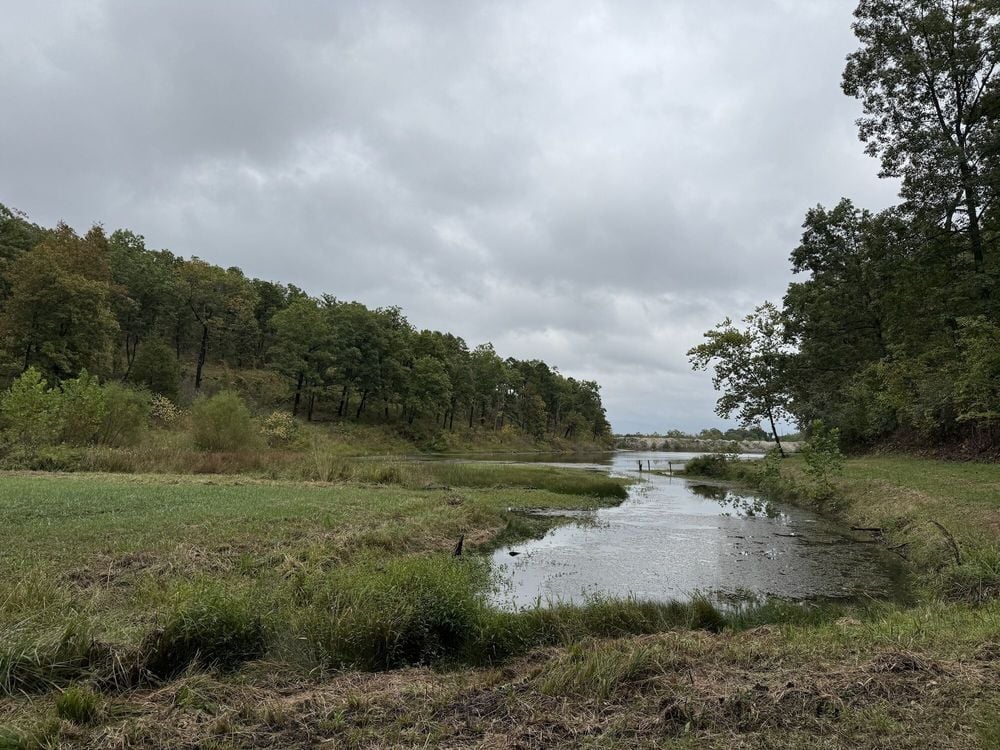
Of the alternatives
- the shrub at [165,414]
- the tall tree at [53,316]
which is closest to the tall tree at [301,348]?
the tall tree at [53,316]

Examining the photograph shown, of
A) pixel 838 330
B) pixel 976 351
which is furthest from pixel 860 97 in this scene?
pixel 838 330

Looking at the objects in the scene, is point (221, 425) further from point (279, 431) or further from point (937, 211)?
point (937, 211)

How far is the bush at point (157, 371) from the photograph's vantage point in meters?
55.9

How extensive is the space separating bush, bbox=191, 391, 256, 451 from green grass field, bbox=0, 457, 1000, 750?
20127 millimetres

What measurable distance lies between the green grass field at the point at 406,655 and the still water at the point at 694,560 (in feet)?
4.29

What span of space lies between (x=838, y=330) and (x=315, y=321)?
63.5 m

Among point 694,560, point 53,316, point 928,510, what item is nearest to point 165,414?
point 53,316

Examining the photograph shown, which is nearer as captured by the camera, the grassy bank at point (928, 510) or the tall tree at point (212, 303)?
the grassy bank at point (928, 510)

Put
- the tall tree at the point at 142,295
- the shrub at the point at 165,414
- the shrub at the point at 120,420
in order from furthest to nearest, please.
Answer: the tall tree at the point at 142,295 → the shrub at the point at 165,414 → the shrub at the point at 120,420

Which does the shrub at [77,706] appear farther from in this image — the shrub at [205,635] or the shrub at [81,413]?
the shrub at [81,413]

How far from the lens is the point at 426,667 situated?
639 cm

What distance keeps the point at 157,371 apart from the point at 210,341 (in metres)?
22.2

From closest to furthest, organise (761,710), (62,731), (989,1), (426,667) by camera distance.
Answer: (62,731) < (761,710) < (426,667) < (989,1)

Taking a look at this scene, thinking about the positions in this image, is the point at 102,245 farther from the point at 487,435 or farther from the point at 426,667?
the point at 426,667
